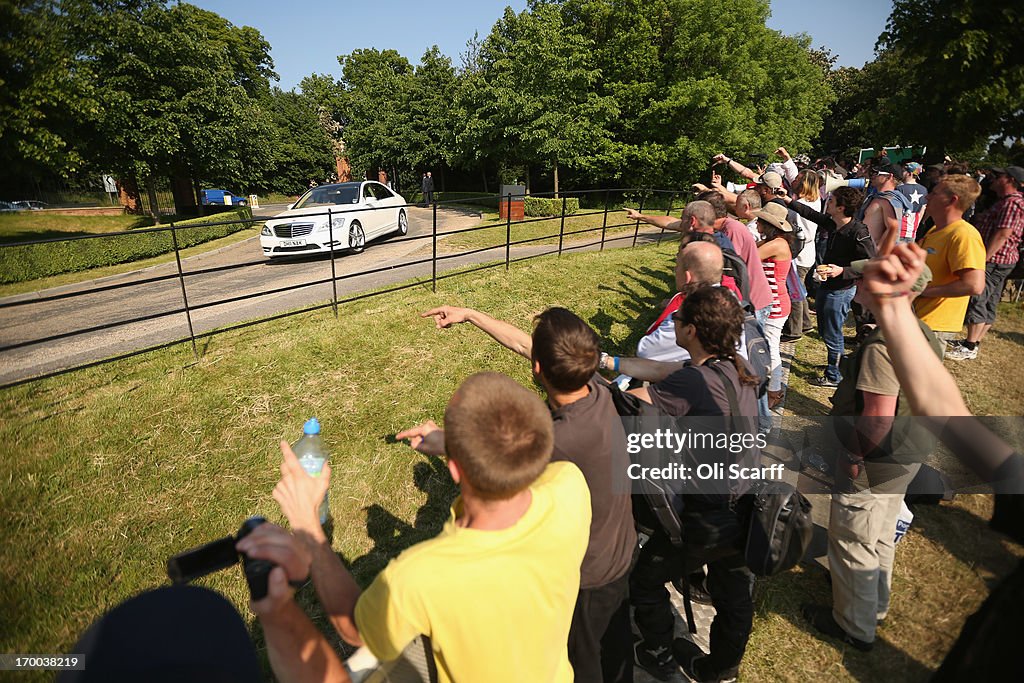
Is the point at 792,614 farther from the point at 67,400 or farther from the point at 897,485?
the point at 67,400

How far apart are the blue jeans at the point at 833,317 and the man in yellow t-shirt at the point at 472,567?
5479 mm

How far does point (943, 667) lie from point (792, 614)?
83.1 inches

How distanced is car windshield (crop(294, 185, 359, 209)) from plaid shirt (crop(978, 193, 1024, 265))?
481 inches

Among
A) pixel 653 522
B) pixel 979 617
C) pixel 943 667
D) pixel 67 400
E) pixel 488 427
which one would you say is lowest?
pixel 67 400

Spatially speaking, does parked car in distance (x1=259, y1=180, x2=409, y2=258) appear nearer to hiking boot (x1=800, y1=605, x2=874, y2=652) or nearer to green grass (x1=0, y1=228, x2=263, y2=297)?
green grass (x1=0, y1=228, x2=263, y2=297)

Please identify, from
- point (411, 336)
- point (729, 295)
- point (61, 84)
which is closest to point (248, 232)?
point (61, 84)

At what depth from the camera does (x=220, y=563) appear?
1082 millimetres

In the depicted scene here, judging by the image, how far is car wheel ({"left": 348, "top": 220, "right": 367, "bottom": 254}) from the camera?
38.1 feet

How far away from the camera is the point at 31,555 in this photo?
9.71 ft

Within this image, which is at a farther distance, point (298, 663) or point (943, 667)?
point (943, 667)

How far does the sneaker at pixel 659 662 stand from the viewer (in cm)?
255

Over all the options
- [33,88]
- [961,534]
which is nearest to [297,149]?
[33,88]

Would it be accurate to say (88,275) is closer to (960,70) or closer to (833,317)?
(833,317)

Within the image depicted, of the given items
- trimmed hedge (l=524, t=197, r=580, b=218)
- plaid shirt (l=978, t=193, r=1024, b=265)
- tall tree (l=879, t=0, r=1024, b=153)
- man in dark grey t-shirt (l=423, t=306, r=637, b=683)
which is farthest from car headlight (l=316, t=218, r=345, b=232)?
tall tree (l=879, t=0, r=1024, b=153)
